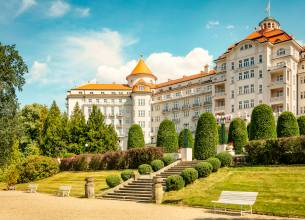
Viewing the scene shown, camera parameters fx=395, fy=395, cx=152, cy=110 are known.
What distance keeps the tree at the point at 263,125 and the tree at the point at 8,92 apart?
2155cm

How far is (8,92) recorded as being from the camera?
3706cm

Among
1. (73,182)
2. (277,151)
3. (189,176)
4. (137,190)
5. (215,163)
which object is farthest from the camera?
(73,182)

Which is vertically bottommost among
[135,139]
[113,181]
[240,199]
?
[113,181]

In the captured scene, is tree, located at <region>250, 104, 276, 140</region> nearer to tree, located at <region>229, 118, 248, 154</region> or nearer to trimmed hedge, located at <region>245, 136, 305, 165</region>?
tree, located at <region>229, 118, 248, 154</region>

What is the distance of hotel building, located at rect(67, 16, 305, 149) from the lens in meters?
63.1

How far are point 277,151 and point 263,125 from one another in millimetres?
6849

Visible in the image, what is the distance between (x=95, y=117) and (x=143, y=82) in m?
35.6

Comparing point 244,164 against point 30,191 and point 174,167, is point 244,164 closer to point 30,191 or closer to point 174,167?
point 174,167

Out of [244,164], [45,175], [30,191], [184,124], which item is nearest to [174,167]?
[244,164]

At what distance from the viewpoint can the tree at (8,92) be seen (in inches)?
1426

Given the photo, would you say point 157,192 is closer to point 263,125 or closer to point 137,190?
point 137,190

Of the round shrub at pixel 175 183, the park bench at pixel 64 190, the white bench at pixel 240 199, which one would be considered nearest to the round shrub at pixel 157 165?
the round shrub at pixel 175 183

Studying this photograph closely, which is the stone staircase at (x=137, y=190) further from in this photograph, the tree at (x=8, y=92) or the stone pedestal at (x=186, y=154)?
the tree at (x=8, y=92)

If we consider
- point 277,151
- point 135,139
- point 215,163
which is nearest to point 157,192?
point 215,163
